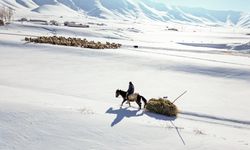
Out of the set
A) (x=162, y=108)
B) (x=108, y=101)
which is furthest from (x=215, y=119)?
Answer: (x=108, y=101)

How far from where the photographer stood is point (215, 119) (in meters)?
19.3

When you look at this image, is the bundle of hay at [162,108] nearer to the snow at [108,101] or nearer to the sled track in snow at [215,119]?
the snow at [108,101]

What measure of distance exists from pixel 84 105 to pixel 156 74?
1550 centimetres

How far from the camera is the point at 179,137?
13.6 m

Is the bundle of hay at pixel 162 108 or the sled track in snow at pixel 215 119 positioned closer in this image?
the bundle of hay at pixel 162 108

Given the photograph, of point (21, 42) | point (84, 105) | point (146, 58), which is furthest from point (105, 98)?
point (21, 42)

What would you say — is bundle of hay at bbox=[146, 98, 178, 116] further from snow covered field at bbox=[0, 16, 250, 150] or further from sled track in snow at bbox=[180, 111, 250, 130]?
sled track in snow at bbox=[180, 111, 250, 130]

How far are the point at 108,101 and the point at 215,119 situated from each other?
591 centimetres

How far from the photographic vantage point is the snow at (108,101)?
12.6m

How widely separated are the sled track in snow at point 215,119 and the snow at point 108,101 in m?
0.05

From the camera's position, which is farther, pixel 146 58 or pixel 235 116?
pixel 146 58

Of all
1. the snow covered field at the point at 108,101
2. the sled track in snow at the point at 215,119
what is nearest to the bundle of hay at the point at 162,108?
the snow covered field at the point at 108,101

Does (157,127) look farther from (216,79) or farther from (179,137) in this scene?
(216,79)

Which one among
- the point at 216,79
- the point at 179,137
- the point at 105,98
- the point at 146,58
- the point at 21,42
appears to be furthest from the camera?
the point at 21,42
